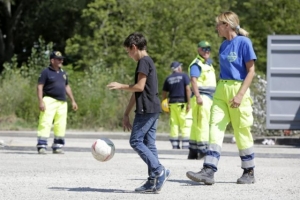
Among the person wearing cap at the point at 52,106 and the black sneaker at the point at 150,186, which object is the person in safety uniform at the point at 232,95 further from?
the person wearing cap at the point at 52,106

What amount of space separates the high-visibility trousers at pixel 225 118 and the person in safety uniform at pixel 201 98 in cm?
367

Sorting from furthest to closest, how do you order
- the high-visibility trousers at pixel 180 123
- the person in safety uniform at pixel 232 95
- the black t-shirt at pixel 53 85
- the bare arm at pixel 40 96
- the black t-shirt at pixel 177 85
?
the black t-shirt at pixel 177 85 → the high-visibility trousers at pixel 180 123 → the black t-shirt at pixel 53 85 → the bare arm at pixel 40 96 → the person in safety uniform at pixel 232 95

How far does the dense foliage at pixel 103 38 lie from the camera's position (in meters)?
30.2

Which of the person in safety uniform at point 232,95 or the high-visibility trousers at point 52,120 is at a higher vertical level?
the person in safety uniform at point 232,95

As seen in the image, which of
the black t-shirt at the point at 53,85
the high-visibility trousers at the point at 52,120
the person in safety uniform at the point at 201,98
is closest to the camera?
the person in safety uniform at the point at 201,98

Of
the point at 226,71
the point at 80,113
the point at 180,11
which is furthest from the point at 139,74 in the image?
the point at 180,11

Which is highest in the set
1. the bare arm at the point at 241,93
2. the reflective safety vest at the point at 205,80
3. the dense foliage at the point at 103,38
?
the bare arm at the point at 241,93

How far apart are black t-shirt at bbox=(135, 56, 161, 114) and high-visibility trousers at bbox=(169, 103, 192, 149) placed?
8.51m

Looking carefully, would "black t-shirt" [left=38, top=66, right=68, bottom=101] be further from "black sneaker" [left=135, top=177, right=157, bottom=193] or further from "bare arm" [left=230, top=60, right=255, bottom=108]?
"black sneaker" [left=135, top=177, right=157, bottom=193]

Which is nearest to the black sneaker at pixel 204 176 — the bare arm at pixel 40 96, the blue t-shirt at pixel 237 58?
the blue t-shirt at pixel 237 58

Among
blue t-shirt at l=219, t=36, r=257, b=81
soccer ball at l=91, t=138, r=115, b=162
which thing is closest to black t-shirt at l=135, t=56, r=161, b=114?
soccer ball at l=91, t=138, r=115, b=162

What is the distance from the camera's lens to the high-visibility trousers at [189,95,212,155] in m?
15.2

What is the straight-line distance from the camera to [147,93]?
34.7 feet

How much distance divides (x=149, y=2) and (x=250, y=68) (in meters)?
28.1
